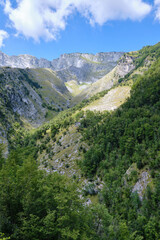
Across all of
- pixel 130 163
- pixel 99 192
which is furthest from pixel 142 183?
pixel 99 192

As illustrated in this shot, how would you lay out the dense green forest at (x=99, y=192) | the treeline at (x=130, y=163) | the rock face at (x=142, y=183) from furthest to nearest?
1. the rock face at (x=142, y=183)
2. the treeline at (x=130, y=163)
3. the dense green forest at (x=99, y=192)

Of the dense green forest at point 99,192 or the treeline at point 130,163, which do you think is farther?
the treeline at point 130,163

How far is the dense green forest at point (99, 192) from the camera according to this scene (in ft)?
61.8

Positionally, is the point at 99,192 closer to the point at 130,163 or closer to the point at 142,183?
the point at 130,163

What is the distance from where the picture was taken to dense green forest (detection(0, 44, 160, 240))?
18.8m

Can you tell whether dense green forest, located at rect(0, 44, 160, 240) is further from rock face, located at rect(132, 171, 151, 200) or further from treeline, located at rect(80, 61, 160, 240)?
rock face, located at rect(132, 171, 151, 200)

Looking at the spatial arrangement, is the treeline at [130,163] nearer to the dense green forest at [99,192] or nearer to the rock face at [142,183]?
the dense green forest at [99,192]

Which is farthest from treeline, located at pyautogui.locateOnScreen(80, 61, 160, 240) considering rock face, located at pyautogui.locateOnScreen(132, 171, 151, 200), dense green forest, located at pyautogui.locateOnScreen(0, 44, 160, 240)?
rock face, located at pyautogui.locateOnScreen(132, 171, 151, 200)

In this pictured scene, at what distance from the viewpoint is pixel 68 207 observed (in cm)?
2086

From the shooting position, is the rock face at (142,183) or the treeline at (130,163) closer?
the treeline at (130,163)

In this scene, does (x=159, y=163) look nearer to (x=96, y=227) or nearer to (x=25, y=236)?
(x=96, y=227)

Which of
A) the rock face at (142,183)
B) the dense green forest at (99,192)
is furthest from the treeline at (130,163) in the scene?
the rock face at (142,183)

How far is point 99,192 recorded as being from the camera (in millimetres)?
56938

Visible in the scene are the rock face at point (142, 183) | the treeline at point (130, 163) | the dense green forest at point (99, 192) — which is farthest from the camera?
the rock face at point (142, 183)
